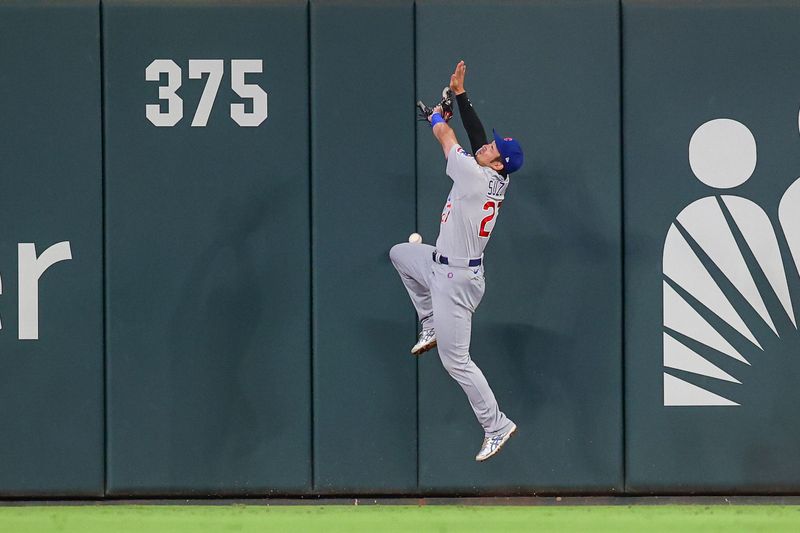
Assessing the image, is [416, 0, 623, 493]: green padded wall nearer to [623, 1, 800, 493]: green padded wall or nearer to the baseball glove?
[623, 1, 800, 493]: green padded wall

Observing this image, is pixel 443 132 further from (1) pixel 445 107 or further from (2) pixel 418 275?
(2) pixel 418 275

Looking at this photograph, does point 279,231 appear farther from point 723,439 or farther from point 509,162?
point 723,439

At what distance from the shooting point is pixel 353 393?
246 inches

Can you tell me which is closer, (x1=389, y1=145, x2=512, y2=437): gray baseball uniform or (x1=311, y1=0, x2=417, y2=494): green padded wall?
(x1=389, y1=145, x2=512, y2=437): gray baseball uniform

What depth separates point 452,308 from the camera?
572 cm

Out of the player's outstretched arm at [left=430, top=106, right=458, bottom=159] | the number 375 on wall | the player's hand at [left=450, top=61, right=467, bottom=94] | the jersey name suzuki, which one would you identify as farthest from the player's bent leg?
the number 375 on wall

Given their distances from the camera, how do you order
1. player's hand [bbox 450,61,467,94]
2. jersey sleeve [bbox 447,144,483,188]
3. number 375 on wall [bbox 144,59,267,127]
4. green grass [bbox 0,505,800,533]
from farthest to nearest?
number 375 on wall [bbox 144,59,267,127] → green grass [bbox 0,505,800,533] → jersey sleeve [bbox 447,144,483,188] → player's hand [bbox 450,61,467,94]

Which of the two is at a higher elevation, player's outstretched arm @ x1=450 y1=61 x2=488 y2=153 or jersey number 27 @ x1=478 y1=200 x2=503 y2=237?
player's outstretched arm @ x1=450 y1=61 x2=488 y2=153

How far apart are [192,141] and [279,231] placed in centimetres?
74

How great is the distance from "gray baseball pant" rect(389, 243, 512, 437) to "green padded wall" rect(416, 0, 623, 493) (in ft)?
1.25

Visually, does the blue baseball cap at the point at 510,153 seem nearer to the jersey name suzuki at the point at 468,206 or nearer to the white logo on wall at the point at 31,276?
→ the jersey name suzuki at the point at 468,206

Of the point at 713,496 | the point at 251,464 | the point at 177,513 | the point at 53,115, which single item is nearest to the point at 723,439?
the point at 713,496

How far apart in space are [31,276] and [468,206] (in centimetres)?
265

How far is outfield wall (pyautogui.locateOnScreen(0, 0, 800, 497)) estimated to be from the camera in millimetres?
6180
